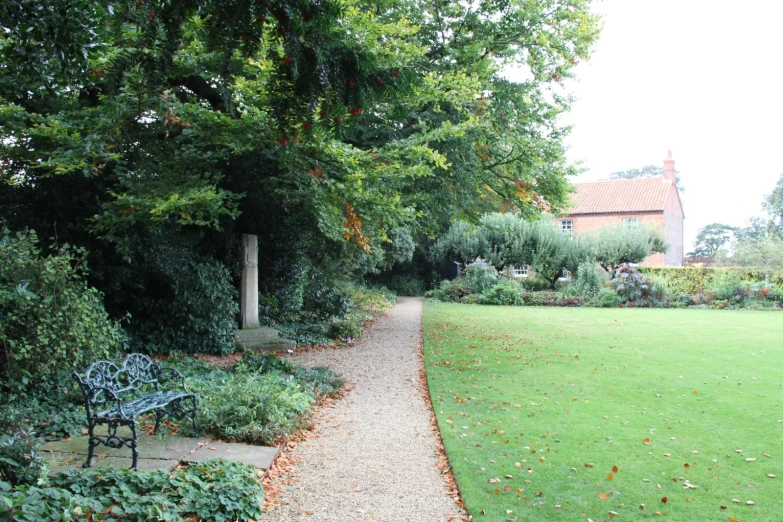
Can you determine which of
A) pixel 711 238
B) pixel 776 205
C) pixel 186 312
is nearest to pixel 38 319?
pixel 186 312

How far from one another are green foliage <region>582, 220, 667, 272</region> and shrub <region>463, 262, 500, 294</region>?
16.2 feet

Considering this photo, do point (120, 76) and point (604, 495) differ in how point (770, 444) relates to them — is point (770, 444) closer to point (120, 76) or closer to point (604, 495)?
point (604, 495)

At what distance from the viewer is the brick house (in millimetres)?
35406

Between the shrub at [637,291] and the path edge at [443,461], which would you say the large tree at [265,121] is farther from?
the shrub at [637,291]

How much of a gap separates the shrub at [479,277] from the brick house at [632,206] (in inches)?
415

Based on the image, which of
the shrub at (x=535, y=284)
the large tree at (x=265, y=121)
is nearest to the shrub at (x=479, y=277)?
the shrub at (x=535, y=284)

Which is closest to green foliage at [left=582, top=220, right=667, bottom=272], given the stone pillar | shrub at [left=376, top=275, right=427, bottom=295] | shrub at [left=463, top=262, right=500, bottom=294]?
shrub at [left=463, top=262, right=500, bottom=294]

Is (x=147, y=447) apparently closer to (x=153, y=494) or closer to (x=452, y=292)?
(x=153, y=494)

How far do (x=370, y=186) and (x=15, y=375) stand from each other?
5.08 m

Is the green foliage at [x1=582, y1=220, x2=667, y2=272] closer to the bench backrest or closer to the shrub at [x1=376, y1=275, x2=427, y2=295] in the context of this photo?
the shrub at [x1=376, y1=275, x2=427, y2=295]

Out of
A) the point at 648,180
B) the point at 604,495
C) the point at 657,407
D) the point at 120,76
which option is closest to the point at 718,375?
the point at 657,407

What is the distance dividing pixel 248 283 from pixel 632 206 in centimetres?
3175

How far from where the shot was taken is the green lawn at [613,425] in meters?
4.12

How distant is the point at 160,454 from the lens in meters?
4.67
